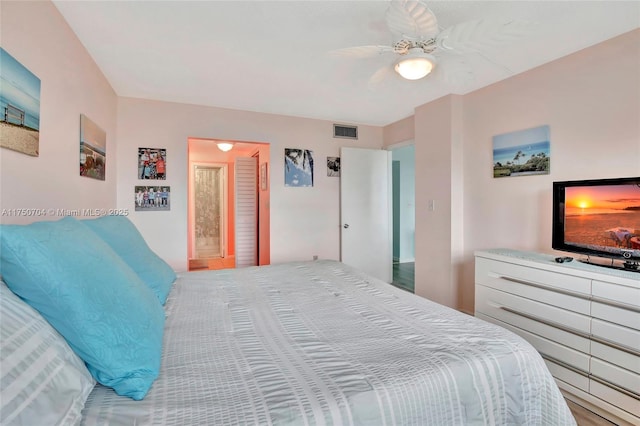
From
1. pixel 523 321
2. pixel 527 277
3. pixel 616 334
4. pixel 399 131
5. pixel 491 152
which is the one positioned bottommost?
pixel 523 321

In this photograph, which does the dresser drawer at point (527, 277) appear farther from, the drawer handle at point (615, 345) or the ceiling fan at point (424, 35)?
the ceiling fan at point (424, 35)

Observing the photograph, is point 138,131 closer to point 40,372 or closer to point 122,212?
point 122,212

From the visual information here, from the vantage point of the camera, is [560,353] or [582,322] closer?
[582,322]

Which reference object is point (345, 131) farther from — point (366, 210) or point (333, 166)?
point (366, 210)

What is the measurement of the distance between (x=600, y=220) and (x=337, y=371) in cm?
213

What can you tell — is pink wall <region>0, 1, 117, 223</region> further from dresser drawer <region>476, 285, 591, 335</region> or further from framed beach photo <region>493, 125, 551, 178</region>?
framed beach photo <region>493, 125, 551, 178</region>

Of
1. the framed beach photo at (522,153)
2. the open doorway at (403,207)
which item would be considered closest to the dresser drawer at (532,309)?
the framed beach photo at (522,153)

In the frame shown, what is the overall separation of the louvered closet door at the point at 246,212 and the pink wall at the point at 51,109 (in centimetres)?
275

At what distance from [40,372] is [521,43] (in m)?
3.02

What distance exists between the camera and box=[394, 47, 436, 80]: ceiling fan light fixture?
5.87 feet

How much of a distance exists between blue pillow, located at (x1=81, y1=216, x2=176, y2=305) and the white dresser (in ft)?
7.72

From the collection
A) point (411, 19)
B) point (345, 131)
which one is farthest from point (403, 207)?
point (411, 19)

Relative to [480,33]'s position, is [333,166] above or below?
below

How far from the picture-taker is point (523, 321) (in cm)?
225
